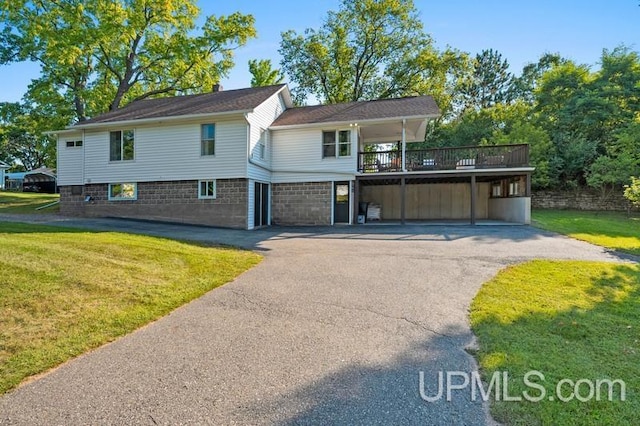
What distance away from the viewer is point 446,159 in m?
16.6

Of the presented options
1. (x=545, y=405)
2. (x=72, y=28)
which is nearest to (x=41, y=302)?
(x=545, y=405)

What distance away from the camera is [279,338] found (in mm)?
4102

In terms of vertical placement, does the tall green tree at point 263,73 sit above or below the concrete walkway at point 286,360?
above

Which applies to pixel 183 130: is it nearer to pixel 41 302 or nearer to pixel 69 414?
pixel 41 302

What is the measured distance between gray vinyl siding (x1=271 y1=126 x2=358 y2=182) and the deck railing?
78 centimetres

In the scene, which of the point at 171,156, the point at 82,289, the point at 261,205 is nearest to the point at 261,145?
the point at 261,205

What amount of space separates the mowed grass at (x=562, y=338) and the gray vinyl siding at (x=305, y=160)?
34.2 ft

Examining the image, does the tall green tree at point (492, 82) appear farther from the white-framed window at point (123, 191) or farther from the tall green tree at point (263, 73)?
the white-framed window at point (123, 191)

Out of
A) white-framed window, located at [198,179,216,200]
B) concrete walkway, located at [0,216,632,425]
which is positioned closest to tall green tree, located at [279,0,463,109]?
white-framed window, located at [198,179,216,200]

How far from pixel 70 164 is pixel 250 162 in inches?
365

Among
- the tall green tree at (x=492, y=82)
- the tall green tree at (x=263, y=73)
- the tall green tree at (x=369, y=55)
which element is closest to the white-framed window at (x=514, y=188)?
the tall green tree at (x=369, y=55)

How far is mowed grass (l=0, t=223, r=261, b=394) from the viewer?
150 inches

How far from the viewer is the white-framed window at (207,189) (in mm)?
15227

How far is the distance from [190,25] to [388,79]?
15.1m
